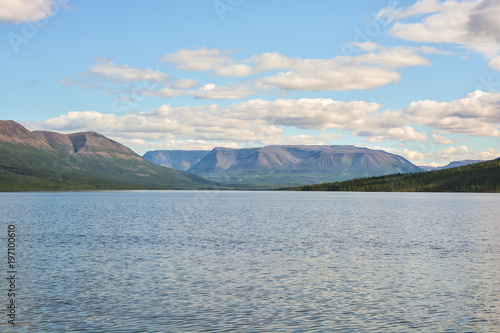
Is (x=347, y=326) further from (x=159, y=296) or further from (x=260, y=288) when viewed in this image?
(x=159, y=296)

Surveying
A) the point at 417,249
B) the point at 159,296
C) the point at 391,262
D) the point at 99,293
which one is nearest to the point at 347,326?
the point at 159,296

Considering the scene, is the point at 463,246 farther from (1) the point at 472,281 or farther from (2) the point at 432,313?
(2) the point at 432,313

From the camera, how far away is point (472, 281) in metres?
40.3

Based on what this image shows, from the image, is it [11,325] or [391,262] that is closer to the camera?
[11,325]

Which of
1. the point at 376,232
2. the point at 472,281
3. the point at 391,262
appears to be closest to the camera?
the point at 472,281

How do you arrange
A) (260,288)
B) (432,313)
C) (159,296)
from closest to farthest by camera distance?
(432,313), (159,296), (260,288)

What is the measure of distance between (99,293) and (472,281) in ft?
104

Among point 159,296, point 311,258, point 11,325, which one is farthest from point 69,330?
point 311,258

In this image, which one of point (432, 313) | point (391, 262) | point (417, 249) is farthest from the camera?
point (417, 249)

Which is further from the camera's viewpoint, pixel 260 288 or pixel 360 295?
pixel 260 288

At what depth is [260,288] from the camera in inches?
1463

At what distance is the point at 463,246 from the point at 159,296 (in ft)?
161

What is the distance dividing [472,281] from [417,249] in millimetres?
22032

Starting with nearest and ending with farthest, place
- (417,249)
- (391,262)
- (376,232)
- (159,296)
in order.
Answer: (159,296)
(391,262)
(417,249)
(376,232)
